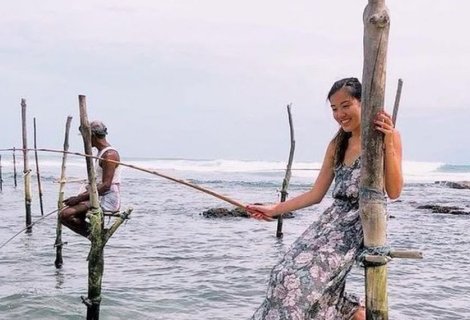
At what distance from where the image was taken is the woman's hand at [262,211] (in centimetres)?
450

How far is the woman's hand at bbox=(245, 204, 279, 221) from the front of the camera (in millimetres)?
4504

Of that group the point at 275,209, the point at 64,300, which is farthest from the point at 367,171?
the point at 64,300

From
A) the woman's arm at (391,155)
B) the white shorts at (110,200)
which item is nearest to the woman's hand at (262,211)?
the woman's arm at (391,155)

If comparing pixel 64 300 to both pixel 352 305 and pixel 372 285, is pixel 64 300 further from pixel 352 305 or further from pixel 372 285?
pixel 372 285

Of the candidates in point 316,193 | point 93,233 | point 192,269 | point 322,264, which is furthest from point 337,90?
point 192,269

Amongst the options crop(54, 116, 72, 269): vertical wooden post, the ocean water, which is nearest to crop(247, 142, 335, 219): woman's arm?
the ocean water

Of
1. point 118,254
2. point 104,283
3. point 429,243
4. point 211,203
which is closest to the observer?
point 104,283

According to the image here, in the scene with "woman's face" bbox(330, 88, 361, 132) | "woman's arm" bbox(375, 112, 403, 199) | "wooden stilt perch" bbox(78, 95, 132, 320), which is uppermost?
"woman's face" bbox(330, 88, 361, 132)

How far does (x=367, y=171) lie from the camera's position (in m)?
3.69

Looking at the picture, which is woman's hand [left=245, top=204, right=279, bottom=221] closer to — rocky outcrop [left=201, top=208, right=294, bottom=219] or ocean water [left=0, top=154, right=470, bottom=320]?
ocean water [left=0, top=154, right=470, bottom=320]

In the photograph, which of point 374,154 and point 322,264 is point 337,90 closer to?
point 374,154

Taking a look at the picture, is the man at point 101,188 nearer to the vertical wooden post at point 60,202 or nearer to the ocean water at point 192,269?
the ocean water at point 192,269

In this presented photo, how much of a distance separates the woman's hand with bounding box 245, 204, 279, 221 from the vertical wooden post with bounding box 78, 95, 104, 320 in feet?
10.2

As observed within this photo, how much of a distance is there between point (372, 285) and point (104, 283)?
7409 millimetres
